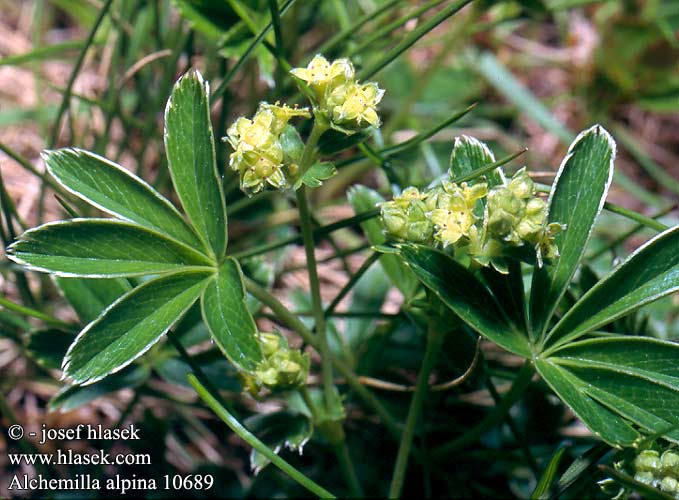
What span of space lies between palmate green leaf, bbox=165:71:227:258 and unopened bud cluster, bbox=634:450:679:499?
614mm

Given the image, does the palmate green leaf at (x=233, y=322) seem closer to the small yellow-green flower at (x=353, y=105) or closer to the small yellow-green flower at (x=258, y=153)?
the small yellow-green flower at (x=258, y=153)

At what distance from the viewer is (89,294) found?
1357 millimetres

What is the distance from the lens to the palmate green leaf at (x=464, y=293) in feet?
3.04

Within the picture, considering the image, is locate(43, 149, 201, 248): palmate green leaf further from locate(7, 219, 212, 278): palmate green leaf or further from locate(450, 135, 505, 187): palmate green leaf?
locate(450, 135, 505, 187): palmate green leaf

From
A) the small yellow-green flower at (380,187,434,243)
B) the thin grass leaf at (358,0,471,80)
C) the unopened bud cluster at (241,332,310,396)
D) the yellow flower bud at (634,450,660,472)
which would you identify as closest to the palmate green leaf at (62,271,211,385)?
the unopened bud cluster at (241,332,310,396)

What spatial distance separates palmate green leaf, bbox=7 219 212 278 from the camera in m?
0.92

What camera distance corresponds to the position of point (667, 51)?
2.22 m

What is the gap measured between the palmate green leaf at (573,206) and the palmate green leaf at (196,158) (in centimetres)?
45

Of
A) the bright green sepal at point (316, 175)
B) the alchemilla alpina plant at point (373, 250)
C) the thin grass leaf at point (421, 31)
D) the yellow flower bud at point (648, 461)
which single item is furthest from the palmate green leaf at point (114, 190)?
the yellow flower bud at point (648, 461)

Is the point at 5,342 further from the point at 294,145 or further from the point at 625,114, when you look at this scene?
the point at 625,114

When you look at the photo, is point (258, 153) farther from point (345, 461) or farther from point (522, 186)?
point (345, 461)

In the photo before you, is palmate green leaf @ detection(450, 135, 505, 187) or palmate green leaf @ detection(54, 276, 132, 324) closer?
palmate green leaf @ detection(450, 135, 505, 187)

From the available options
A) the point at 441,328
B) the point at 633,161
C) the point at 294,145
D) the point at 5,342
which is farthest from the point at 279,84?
the point at 633,161

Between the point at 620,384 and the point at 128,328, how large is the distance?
65 centimetres
